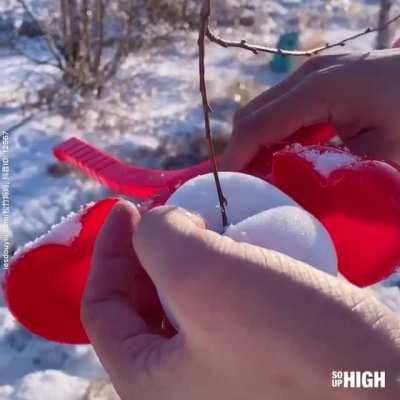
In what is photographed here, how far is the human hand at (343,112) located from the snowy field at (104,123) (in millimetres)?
710

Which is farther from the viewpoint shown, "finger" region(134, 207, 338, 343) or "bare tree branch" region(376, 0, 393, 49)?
"bare tree branch" region(376, 0, 393, 49)

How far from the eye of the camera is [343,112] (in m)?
0.72

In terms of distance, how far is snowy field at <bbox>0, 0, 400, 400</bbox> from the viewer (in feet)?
4.36

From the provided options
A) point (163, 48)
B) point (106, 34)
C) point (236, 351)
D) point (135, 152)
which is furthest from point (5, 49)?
point (236, 351)

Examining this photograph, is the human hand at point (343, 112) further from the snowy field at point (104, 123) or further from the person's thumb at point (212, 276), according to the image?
the snowy field at point (104, 123)

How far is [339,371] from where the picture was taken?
387 millimetres

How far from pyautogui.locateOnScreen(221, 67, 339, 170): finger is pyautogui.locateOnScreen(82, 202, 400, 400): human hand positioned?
10.2 inches

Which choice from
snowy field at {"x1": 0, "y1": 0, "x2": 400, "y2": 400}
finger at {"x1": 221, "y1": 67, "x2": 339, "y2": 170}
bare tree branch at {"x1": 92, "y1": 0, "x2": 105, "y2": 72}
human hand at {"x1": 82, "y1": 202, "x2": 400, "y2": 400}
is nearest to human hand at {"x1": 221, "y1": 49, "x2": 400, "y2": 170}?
finger at {"x1": 221, "y1": 67, "x2": 339, "y2": 170}

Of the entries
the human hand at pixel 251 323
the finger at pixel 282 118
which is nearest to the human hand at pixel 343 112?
the finger at pixel 282 118

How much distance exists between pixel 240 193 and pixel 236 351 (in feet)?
0.58

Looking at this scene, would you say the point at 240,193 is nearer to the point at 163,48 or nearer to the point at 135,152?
the point at 135,152

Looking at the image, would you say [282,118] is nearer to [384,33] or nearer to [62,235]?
[62,235]

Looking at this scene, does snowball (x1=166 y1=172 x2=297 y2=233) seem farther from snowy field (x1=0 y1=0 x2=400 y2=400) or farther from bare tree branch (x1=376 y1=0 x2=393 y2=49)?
bare tree branch (x1=376 y1=0 x2=393 y2=49)

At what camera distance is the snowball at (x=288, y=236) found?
50 cm
